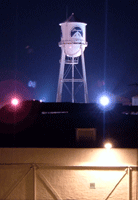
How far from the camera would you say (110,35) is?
31.4 meters

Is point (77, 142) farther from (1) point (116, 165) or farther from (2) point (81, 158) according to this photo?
(1) point (116, 165)

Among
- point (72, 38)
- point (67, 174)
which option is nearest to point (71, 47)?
point (72, 38)

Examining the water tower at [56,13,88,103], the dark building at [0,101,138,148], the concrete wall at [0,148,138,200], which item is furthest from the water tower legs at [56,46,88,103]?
the concrete wall at [0,148,138,200]

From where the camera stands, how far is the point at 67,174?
13.2 meters

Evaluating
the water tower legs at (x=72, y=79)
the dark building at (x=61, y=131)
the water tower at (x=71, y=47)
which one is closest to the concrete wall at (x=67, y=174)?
the dark building at (x=61, y=131)

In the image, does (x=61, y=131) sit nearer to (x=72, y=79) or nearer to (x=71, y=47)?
(x=72, y=79)

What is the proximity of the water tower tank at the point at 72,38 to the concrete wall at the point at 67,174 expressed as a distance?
2074 cm

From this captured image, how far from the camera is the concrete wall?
42.7ft

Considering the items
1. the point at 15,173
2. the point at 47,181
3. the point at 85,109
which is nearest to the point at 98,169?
the point at 47,181

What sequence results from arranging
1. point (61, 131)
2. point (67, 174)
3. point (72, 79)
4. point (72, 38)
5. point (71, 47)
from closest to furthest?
point (67, 174), point (61, 131), point (72, 79), point (71, 47), point (72, 38)

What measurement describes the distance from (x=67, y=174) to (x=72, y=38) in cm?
2131

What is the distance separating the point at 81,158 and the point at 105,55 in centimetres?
2030

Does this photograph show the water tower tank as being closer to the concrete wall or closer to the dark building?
the dark building

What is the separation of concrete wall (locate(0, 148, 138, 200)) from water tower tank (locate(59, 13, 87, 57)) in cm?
2074
